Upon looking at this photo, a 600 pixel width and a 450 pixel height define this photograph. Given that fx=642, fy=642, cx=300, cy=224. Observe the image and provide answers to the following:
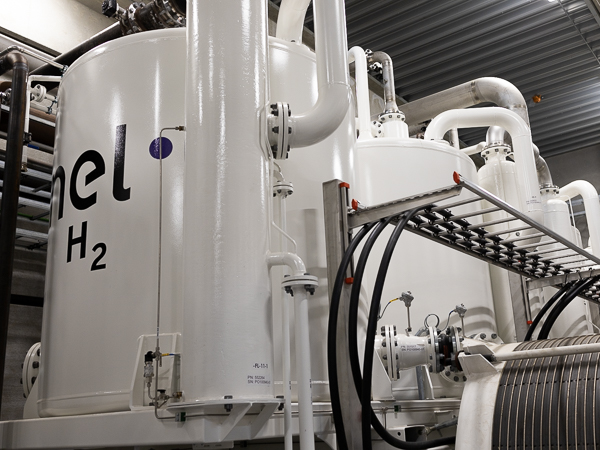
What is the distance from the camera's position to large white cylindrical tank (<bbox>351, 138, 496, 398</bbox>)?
432 cm

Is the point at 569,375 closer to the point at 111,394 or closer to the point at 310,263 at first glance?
the point at 310,263

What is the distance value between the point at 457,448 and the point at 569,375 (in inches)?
22.9

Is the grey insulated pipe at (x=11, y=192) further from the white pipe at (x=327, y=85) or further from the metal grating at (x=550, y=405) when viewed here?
the metal grating at (x=550, y=405)

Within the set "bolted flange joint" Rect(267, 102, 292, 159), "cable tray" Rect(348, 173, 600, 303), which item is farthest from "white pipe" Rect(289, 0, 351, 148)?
"cable tray" Rect(348, 173, 600, 303)

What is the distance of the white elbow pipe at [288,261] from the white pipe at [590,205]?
457 cm

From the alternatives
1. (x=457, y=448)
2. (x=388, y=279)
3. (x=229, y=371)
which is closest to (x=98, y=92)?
(x=229, y=371)

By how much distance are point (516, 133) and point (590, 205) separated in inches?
78.5

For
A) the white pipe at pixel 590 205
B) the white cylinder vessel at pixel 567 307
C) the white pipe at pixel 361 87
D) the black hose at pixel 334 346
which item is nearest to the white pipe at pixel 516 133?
the white pipe at pixel 361 87

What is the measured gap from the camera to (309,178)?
336 cm

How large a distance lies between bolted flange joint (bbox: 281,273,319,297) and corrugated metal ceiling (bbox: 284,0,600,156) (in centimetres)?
463

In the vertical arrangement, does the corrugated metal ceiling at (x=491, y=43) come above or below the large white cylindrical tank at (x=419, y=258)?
above

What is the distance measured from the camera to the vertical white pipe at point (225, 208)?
255cm

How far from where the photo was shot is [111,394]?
2.92m

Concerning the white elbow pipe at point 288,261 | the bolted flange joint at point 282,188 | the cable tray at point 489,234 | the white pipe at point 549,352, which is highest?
the bolted flange joint at point 282,188
